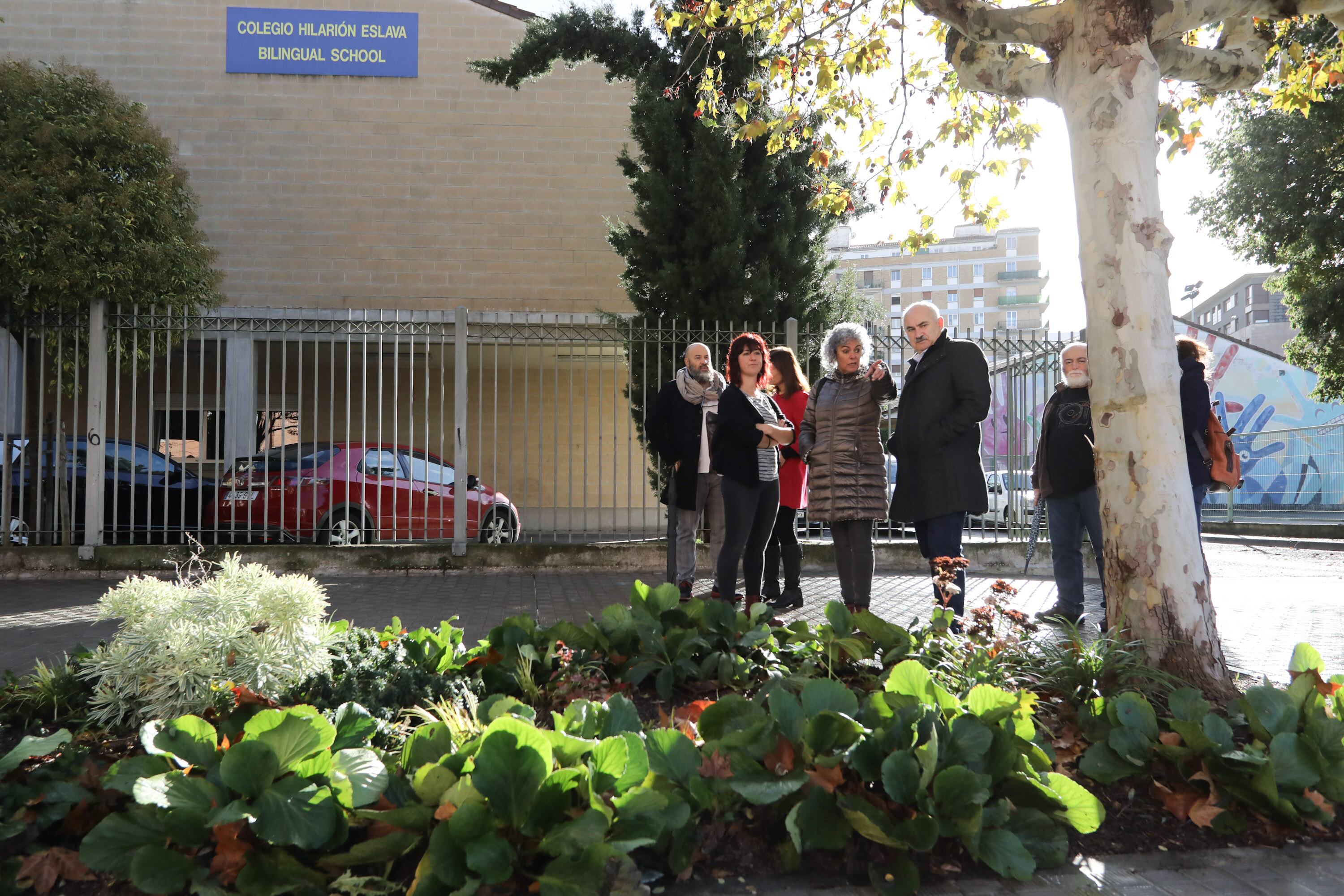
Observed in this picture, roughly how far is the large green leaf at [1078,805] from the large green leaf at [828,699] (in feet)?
1.74

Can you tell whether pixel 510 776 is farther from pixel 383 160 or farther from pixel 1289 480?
pixel 1289 480

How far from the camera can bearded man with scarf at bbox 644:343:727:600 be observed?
6.88 metres

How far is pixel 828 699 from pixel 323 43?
19618mm

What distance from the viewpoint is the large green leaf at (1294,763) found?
108 inches

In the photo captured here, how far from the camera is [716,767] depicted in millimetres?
2557

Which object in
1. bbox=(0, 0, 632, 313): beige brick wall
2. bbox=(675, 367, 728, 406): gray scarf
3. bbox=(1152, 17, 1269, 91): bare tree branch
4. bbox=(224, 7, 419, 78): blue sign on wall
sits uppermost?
bbox=(224, 7, 419, 78): blue sign on wall

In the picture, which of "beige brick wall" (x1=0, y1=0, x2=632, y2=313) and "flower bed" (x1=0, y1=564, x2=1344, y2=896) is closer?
"flower bed" (x1=0, y1=564, x2=1344, y2=896)

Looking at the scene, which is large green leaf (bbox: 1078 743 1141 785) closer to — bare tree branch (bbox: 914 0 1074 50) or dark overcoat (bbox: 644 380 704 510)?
bare tree branch (bbox: 914 0 1074 50)

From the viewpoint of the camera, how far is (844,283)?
14984 mm

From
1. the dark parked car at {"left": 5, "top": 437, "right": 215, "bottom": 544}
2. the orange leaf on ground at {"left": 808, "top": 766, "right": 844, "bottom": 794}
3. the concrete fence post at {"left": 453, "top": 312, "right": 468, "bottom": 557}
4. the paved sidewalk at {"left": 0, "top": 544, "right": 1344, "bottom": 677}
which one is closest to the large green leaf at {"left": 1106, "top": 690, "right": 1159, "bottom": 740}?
the orange leaf on ground at {"left": 808, "top": 766, "right": 844, "bottom": 794}

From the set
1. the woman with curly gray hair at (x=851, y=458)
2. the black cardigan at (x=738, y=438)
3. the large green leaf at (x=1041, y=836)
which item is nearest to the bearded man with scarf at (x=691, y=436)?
the black cardigan at (x=738, y=438)

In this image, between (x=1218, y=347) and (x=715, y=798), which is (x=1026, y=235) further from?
(x=715, y=798)

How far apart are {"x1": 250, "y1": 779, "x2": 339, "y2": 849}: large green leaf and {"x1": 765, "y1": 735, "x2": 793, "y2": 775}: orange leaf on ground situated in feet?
3.43

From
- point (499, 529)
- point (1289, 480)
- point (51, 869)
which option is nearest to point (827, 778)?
point (51, 869)
